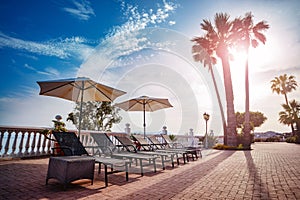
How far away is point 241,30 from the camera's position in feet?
48.3

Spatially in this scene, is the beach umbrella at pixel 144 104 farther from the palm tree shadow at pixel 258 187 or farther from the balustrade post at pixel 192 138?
the balustrade post at pixel 192 138

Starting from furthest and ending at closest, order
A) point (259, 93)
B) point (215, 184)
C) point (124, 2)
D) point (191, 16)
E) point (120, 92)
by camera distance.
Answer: point (259, 93)
point (191, 16)
point (124, 2)
point (120, 92)
point (215, 184)

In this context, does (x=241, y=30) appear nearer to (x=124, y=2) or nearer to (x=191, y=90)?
(x=191, y=90)

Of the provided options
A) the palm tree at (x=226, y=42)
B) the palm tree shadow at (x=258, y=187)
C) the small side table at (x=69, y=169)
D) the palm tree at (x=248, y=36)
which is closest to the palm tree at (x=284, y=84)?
the palm tree at (x=248, y=36)

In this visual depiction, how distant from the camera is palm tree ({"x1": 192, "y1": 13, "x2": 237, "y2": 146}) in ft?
45.8

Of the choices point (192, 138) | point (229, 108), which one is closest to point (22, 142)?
point (192, 138)

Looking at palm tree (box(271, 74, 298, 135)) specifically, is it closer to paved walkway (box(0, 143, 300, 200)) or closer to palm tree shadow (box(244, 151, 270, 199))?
palm tree shadow (box(244, 151, 270, 199))

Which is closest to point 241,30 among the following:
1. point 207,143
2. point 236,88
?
point 236,88

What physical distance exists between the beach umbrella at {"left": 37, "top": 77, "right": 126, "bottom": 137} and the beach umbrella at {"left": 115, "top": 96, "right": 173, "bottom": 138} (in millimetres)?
1707

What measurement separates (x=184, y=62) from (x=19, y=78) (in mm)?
8913

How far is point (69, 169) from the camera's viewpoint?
3100 mm

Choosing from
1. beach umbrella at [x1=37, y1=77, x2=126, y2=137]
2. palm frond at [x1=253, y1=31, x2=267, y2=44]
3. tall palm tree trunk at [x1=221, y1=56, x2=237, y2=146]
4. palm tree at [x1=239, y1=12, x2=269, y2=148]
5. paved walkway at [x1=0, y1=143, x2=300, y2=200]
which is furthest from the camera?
palm frond at [x1=253, y1=31, x2=267, y2=44]

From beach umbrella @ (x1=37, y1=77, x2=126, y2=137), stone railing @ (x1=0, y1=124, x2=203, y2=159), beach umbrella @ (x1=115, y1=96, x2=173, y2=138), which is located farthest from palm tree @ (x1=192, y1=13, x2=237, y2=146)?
stone railing @ (x1=0, y1=124, x2=203, y2=159)

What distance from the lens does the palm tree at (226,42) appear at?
13.9 metres
